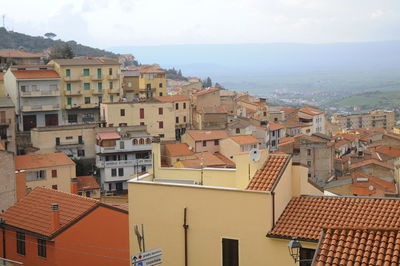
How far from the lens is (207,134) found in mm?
57656

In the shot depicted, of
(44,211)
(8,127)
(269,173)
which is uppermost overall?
(269,173)

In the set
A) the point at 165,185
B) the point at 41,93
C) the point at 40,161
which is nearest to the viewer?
the point at 165,185

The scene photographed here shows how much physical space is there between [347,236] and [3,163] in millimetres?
21725

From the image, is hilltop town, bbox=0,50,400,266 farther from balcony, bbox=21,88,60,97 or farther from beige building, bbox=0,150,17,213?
balcony, bbox=21,88,60,97

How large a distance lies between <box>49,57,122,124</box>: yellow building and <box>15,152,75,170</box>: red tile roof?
587 inches

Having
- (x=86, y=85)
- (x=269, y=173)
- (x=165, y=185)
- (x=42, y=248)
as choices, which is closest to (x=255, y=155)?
(x=269, y=173)

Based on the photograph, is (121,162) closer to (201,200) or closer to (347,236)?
(201,200)

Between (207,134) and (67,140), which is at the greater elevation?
(67,140)

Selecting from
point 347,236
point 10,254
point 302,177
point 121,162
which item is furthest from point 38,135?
point 347,236

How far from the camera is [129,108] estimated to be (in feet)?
188

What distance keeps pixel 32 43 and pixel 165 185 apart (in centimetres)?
12126

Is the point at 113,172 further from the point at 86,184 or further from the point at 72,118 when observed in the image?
the point at 72,118

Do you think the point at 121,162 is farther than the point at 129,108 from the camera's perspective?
No

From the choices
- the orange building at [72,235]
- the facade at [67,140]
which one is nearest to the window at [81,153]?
the facade at [67,140]
